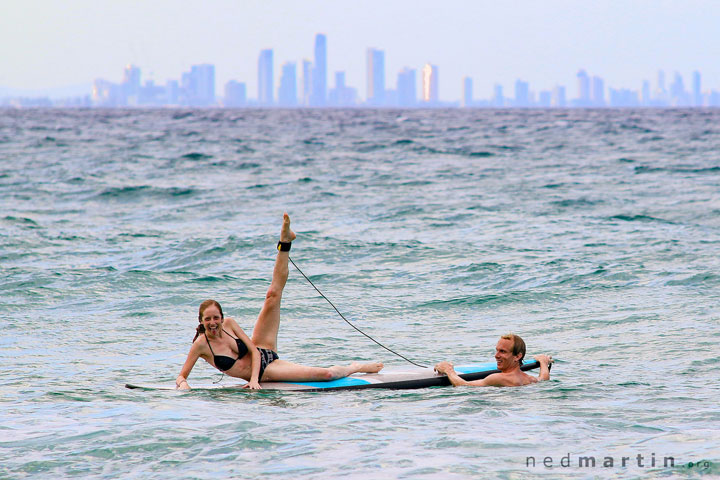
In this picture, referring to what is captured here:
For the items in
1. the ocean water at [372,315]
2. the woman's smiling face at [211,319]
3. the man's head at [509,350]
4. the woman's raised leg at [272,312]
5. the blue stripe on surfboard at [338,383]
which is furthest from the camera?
the woman's raised leg at [272,312]

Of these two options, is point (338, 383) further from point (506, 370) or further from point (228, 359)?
point (506, 370)

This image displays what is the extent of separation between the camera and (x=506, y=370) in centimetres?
943

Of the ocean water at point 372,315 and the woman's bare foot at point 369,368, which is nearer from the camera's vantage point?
the ocean water at point 372,315

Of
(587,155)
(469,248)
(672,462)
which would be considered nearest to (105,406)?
(672,462)

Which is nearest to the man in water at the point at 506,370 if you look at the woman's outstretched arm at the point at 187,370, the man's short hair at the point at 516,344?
the man's short hair at the point at 516,344

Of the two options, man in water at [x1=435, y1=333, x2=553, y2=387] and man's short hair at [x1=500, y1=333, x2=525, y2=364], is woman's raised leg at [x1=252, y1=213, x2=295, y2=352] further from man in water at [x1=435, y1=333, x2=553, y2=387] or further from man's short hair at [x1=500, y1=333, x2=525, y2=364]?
man's short hair at [x1=500, y1=333, x2=525, y2=364]

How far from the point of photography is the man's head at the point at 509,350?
921cm

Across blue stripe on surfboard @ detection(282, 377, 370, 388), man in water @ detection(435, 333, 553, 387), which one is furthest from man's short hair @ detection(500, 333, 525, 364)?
blue stripe on surfboard @ detection(282, 377, 370, 388)

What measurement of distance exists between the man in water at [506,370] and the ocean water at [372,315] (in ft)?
0.63

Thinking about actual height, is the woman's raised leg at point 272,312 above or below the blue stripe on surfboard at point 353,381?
above

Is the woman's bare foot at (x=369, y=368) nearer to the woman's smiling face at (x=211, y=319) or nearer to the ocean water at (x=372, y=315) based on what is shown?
the ocean water at (x=372, y=315)

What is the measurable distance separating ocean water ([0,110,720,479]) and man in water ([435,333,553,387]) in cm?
19

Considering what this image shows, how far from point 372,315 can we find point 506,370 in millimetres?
4507

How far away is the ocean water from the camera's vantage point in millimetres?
7336
